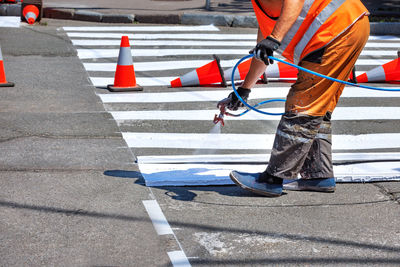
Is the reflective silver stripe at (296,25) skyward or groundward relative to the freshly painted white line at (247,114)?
skyward

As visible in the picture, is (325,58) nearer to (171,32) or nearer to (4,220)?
(4,220)

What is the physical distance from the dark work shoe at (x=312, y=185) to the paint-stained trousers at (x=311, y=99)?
0.29 meters

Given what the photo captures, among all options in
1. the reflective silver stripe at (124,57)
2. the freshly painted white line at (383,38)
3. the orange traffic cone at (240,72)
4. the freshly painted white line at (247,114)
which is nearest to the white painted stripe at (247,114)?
the freshly painted white line at (247,114)

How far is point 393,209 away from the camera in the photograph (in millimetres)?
4645

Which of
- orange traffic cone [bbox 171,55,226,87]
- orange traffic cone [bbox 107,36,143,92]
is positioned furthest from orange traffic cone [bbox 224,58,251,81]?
orange traffic cone [bbox 107,36,143,92]

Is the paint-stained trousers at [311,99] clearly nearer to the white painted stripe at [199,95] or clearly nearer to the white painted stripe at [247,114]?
the white painted stripe at [247,114]

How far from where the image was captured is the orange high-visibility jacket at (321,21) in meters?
4.42

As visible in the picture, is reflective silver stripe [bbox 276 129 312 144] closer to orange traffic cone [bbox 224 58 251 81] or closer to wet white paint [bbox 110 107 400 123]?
wet white paint [bbox 110 107 400 123]

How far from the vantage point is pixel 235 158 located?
574 centimetres

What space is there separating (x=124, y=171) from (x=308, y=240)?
1755 mm

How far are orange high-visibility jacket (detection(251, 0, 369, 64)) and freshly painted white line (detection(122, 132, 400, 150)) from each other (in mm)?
1899

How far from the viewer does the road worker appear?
4418mm

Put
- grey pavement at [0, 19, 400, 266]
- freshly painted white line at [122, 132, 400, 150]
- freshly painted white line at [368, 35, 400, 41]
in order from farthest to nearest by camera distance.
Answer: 1. freshly painted white line at [368, 35, 400, 41]
2. freshly painted white line at [122, 132, 400, 150]
3. grey pavement at [0, 19, 400, 266]

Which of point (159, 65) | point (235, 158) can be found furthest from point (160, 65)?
point (235, 158)
